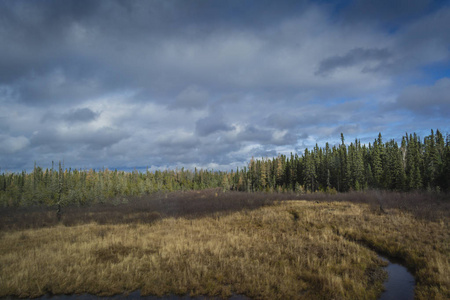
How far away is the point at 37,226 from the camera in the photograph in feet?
73.1

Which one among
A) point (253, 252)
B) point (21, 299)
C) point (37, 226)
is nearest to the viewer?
point (21, 299)

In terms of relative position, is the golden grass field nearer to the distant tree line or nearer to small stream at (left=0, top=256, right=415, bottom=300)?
small stream at (left=0, top=256, right=415, bottom=300)

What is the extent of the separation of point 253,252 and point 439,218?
1531cm

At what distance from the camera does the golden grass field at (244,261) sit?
816 centimetres

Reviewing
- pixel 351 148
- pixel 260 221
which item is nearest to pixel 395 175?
pixel 351 148

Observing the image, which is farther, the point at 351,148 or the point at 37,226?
the point at 351,148

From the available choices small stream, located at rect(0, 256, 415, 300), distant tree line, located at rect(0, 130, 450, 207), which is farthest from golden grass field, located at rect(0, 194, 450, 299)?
distant tree line, located at rect(0, 130, 450, 207)

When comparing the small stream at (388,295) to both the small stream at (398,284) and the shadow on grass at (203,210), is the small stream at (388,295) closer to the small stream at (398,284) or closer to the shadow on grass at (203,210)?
the small stream at (398,284)

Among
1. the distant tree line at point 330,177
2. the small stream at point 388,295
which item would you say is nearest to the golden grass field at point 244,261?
the small stream at point 388,295

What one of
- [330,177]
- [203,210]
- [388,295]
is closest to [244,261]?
[388,295]

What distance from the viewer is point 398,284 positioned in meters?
8.38

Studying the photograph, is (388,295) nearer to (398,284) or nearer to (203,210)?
(398,284)

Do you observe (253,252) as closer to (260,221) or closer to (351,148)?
(260,221)

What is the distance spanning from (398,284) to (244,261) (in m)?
6.24
